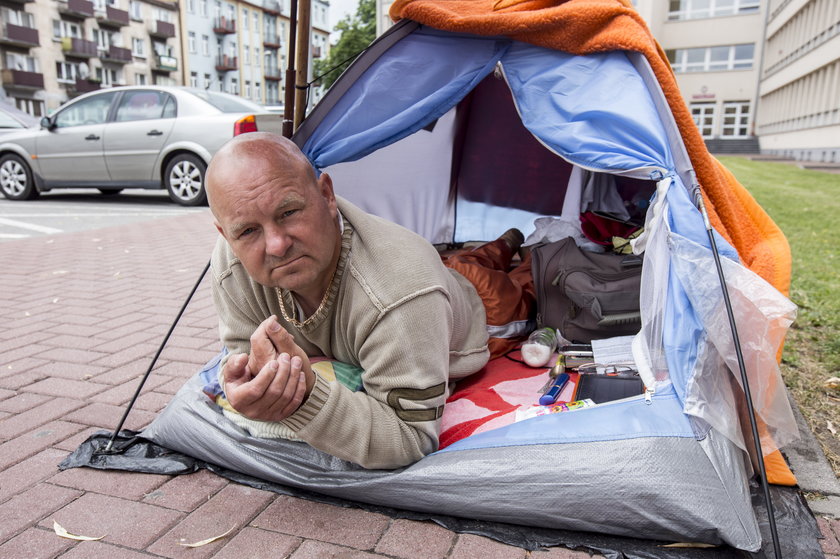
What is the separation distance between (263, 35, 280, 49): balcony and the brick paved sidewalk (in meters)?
49.9

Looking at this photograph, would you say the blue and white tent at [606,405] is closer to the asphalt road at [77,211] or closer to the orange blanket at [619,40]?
the orange blanket at [619,40]

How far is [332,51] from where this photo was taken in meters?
35.4

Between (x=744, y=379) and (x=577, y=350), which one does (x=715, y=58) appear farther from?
(x=744, y=379)

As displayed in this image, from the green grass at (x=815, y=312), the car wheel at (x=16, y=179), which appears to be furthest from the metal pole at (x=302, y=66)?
the car wheel at (x=16, y=179)

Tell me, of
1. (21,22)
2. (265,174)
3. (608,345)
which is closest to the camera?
(265,174)

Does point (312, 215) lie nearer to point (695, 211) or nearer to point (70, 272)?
point (695, 211)

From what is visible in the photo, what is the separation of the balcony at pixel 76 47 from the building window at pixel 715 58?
3237 cm

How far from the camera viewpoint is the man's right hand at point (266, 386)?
5.16ft

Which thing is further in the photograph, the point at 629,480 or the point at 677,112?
the point at 677,112

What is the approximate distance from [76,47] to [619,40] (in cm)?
4021

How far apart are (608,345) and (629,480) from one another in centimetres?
104

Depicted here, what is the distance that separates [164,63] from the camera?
40656 mm

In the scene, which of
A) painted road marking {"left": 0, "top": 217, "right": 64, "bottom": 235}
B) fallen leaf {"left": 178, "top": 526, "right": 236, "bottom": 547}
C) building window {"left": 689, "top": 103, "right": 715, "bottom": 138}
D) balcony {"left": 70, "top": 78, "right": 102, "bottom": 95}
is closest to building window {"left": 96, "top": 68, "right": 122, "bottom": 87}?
balcony {"left": 70, "top": 78, "right": 102, "bottom": 95}

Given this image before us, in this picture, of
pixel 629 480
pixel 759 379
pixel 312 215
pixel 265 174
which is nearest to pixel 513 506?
pixel 629 480
